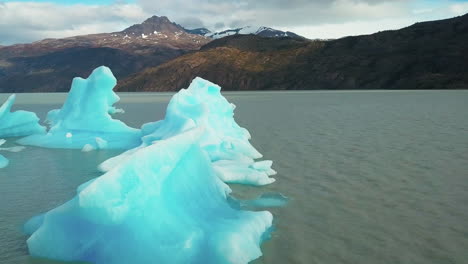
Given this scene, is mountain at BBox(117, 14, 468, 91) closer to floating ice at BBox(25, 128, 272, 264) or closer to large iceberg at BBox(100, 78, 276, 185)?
large iceberg at BBox(100, 78, 276, 185)

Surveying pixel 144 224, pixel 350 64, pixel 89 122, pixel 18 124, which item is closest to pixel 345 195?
pixel 144 224

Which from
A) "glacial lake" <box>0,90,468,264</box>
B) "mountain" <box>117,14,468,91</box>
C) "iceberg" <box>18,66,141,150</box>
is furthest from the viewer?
"mountain" <box>117,14,468,91</box>

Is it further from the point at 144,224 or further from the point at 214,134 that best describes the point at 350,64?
the point at 144,224

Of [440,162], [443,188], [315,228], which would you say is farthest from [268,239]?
[440,162]

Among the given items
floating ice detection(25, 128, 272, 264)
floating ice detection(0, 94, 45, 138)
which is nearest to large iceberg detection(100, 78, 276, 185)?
floating ice detection(25, 128, 272, 264)

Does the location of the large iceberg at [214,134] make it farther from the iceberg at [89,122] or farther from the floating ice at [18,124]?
the floating ice at [18,124]

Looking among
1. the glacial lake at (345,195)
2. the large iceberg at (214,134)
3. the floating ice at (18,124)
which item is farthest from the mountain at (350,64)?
the floating ice at (18,124)

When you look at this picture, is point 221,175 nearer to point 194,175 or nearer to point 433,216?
point 194,175
